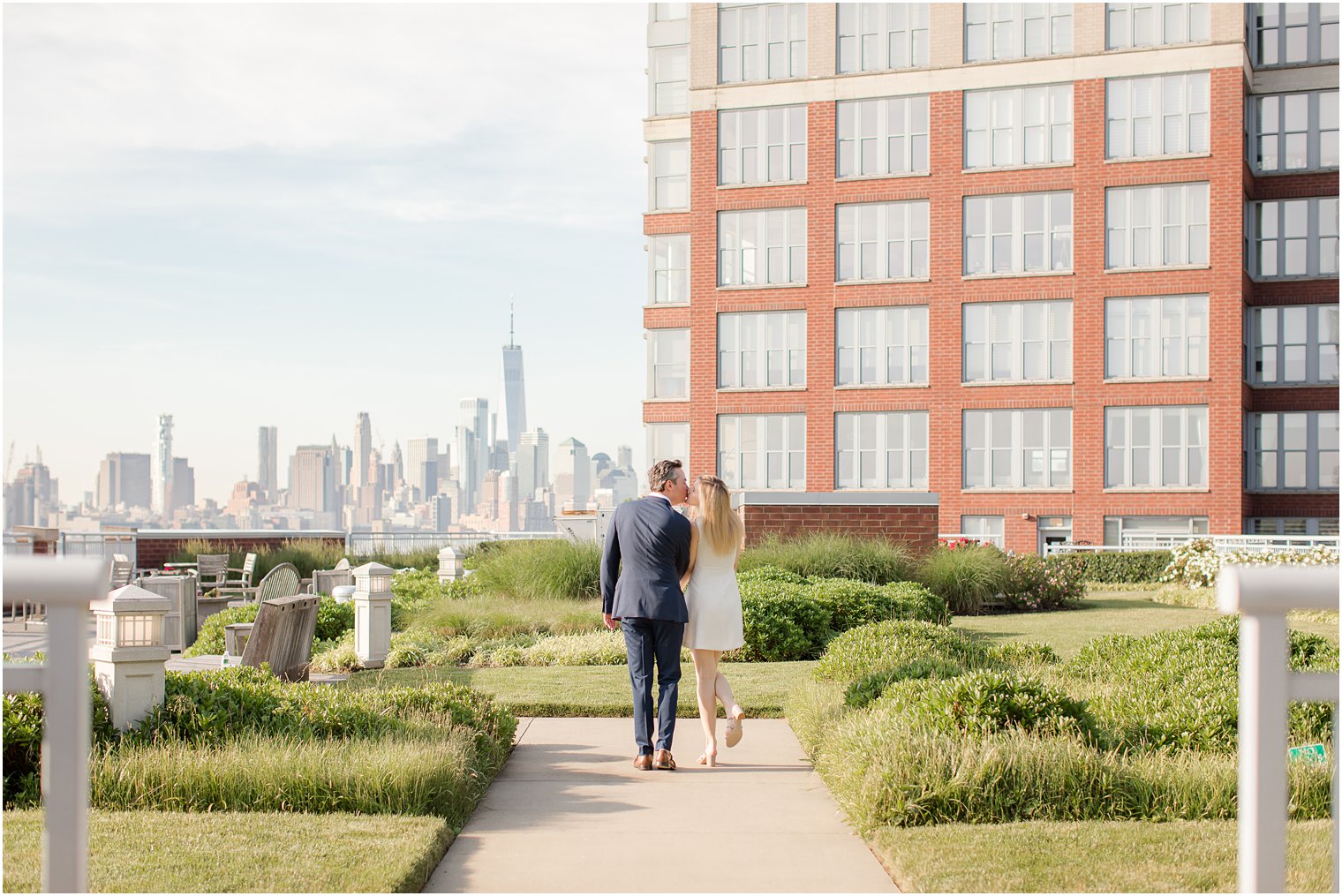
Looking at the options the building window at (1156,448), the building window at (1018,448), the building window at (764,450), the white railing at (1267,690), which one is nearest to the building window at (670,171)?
the building window at (764,450)

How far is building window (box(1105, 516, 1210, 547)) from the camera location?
37.2 m

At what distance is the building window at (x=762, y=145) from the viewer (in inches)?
1592

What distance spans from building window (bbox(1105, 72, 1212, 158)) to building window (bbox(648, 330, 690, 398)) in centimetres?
1467

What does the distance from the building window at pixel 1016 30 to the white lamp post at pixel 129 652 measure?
36.5 meters

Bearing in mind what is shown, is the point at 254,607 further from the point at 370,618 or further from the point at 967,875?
the point at 967,875

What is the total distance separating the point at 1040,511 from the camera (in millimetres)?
38125

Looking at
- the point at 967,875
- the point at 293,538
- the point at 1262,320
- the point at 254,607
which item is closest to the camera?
the point at 967,875

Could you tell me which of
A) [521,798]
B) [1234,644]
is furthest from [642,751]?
[1234,644]

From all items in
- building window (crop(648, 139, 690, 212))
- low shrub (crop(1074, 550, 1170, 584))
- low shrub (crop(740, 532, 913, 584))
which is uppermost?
building window (crop(648, 139, 690, 212))

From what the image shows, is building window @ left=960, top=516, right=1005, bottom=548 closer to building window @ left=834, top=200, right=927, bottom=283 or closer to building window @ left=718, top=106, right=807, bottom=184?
building window @ left=834, top=200, right=927, bottom=283

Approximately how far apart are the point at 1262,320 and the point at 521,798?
1529 inches

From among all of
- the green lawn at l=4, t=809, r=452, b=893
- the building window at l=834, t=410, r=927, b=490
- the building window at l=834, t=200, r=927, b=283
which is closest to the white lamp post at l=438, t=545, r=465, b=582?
the green lawn at l=4, t=809, r=452, b=893

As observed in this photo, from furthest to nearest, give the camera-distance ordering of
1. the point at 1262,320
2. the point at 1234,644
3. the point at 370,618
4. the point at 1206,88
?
1. the point at 1262,320
2. the point at 1206,88
3. the point at 370,618
4. the point at 1234,644

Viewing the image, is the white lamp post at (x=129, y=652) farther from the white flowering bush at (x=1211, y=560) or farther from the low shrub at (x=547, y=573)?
the white flowering bush at (x=1211, y=560)
